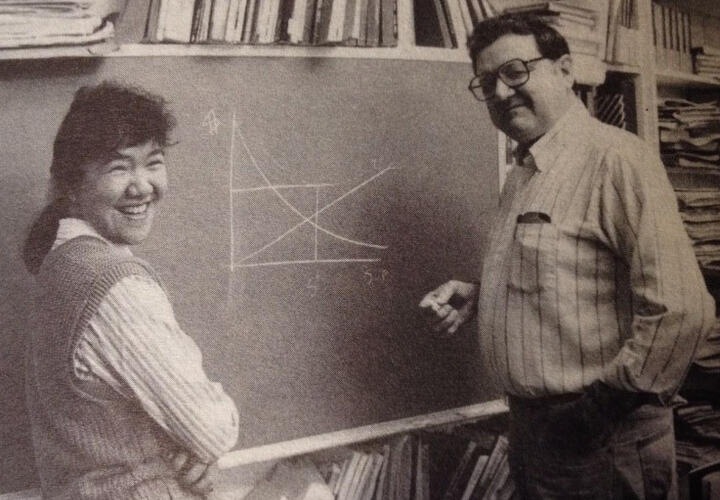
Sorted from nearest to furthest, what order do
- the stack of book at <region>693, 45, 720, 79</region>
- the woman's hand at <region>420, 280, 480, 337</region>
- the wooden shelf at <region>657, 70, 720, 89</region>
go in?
the woman's hand at <region>420, 280, 480, 337</region> < the wooden shelf at <region>657, 70, 720, 89</region> < the stack of book at <region>693, 45, 720, 79</region>

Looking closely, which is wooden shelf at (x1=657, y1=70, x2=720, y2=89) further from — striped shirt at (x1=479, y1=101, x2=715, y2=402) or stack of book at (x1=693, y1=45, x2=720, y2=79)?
striped shirt at (x1=479, y1=101, x2=715, y2=402)

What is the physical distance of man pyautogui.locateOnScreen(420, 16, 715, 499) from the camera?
3.49ft

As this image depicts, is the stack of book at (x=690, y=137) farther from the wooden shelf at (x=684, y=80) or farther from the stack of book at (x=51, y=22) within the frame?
the stack of book at (x=51, y=22)

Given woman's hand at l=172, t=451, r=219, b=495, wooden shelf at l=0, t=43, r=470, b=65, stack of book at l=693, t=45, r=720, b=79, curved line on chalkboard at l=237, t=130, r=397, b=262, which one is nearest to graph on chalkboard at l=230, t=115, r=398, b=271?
curved line on chalkboard at l=237, t=130, r=397, b=262

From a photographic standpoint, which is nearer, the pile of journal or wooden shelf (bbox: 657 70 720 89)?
the pile of journal

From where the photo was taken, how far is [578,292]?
44.9 inches

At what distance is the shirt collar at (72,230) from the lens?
1.08 meters

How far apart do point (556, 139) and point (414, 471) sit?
0.79 metres

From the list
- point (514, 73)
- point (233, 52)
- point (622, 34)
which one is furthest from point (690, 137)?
point (233, 52)

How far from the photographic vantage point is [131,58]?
46.2 inches

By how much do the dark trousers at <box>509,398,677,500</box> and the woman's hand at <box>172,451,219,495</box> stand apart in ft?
2.01

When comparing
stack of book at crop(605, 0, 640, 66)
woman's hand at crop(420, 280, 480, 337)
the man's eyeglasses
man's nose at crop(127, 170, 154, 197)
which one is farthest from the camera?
stack of book at crop(605, 0, 640, 66)

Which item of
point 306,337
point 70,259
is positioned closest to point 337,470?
point 306,337

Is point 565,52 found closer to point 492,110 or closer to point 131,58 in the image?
point 492,110
